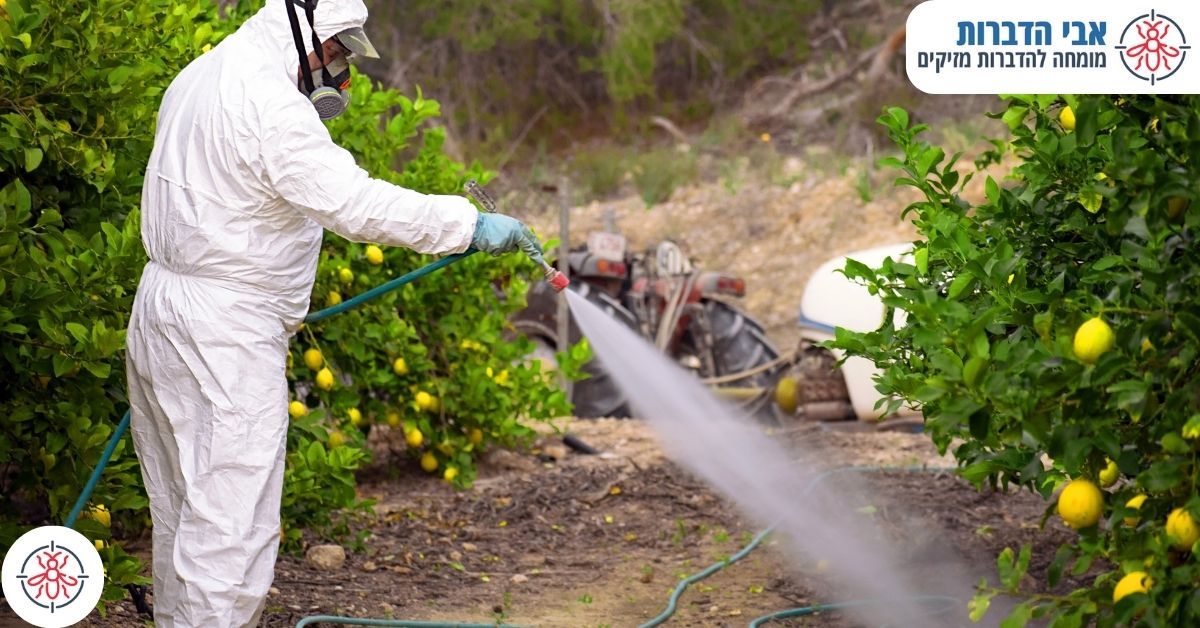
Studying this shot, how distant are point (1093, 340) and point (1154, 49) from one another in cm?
88

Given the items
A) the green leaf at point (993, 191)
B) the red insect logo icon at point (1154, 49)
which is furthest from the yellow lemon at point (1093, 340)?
the green leaf at point (993, 191)

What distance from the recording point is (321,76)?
3586 millimetres

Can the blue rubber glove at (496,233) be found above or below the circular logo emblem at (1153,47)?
below

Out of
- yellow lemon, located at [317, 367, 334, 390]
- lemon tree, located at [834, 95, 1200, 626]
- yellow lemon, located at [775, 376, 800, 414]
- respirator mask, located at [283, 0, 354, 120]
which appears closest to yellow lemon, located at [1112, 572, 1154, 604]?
lemon tree, located at [834, 95, 1200, 626]

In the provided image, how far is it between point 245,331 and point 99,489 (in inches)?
27.8

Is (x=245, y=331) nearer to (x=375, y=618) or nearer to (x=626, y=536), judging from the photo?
(x=375, y=618)

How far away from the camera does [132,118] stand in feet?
13.3

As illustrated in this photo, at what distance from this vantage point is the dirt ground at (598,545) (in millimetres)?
4574

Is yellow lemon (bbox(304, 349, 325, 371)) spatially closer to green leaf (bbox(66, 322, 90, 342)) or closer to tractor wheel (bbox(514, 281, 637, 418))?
green leaf (bbox(66, 322, 90, 342))

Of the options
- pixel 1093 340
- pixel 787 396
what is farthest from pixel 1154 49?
pixel 787 396

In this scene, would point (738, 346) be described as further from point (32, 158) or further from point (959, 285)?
point (959, 285)

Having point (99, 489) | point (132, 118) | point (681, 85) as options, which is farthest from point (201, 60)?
point (681, 85)

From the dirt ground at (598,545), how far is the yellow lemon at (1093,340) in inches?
84.4

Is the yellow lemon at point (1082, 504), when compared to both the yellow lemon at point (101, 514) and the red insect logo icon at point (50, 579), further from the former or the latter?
the yellow lemon at point (101, 514)
